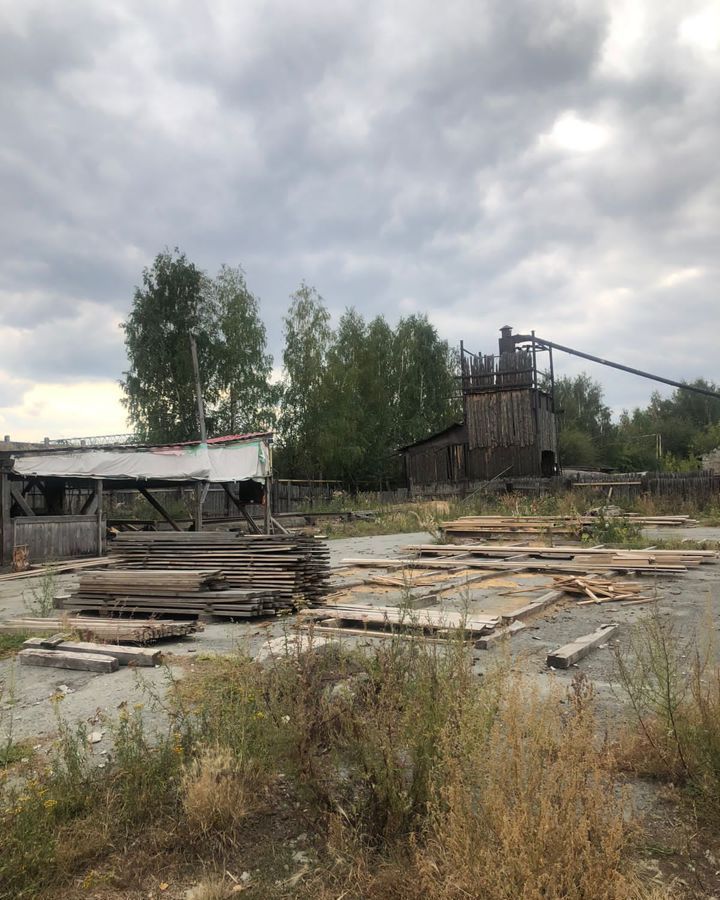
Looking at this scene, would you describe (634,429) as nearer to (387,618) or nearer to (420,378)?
(420,378)

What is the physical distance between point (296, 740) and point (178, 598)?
533 cm

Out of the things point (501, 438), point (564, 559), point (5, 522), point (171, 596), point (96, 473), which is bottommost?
point (564, 559)

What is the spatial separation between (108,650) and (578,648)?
4274 mm

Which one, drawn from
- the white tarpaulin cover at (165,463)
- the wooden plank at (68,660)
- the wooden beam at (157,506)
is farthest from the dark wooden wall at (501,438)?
the wooden plank at (68,660)

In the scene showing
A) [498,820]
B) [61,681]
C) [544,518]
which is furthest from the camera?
[544,518]

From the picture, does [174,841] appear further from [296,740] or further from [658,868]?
[658,868]

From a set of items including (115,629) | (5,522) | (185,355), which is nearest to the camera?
(115,629)

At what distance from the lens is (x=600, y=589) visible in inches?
376

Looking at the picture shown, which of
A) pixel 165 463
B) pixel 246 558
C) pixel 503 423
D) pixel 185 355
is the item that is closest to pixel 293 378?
pixel 185 355

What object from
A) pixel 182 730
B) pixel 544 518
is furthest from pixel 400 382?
pixel 182 730

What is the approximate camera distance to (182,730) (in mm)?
4090

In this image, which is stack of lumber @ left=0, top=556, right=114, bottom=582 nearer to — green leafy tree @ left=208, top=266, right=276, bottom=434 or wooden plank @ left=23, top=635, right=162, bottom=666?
wooden plank @ left=23, top=635, right=162, bottom=666

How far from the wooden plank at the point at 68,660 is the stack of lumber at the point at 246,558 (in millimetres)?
2460

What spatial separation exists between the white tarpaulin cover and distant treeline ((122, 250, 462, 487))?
1995cm
